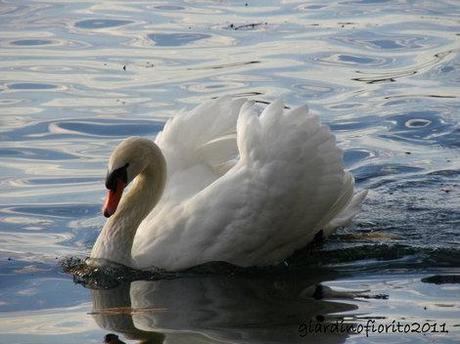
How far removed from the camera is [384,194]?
12438 millimetres

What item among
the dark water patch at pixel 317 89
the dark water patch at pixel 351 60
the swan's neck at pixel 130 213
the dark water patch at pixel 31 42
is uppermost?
the swan's neck at pixel 130 213

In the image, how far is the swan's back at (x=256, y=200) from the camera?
10273 millimetres

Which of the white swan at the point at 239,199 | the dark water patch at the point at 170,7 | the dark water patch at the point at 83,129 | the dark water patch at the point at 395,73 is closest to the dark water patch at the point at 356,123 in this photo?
the dark water patch at the point at 395,73

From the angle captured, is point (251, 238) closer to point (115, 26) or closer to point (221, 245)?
point (221, 245)

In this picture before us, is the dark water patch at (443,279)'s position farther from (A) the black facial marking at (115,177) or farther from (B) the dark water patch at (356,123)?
(B) the dark water patch at (356,123)

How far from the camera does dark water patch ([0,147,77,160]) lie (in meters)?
13.7

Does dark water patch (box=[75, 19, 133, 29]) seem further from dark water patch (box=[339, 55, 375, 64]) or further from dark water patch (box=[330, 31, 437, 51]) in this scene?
dark water patch (box=[339, 55, 375, 64])

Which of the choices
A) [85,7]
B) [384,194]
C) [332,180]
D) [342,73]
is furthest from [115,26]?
[332,180]

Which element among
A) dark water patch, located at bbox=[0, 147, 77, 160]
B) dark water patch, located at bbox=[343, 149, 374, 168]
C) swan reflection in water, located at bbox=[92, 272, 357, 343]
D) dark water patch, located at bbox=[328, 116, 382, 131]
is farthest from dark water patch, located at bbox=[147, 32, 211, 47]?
swan reflection in water, located at bbox=[92, 272, 357, 343]

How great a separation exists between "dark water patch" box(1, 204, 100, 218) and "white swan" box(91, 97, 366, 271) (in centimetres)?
132

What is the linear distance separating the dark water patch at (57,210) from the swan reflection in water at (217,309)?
78.4 inches

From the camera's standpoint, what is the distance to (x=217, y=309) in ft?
31.2

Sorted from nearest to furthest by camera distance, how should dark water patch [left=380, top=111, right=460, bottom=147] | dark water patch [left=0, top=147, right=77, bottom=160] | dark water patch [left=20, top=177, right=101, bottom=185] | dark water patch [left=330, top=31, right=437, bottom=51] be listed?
dark water patch [left=20, top=177, right=101, bottom=185], dark water patch [left=0, top=147, right=77, bottom=160], dark water patch [left=380, top=111, right=460, bottom=147], dark water patch [left=330, top=31, right=437, bottom=51]

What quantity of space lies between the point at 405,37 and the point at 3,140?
6.28 meters
